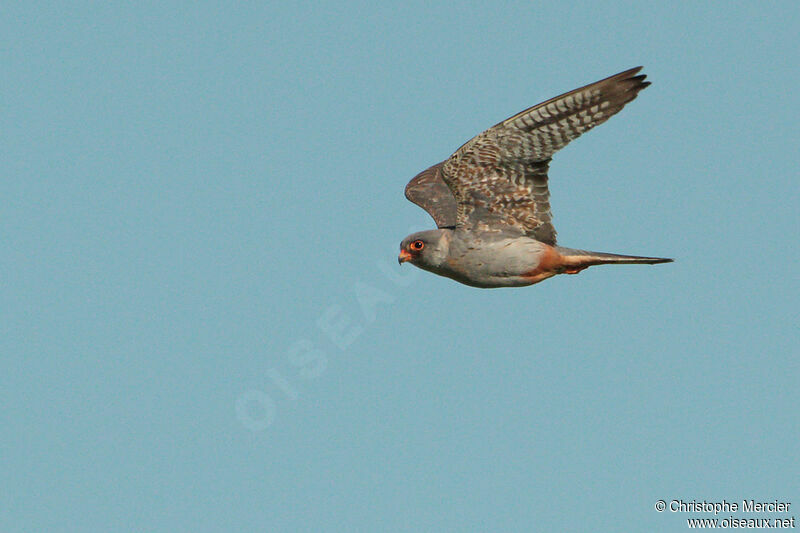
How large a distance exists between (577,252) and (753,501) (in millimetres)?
4715

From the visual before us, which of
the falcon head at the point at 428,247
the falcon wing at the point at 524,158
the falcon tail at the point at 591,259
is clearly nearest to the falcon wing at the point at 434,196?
the falcon head at the point at 428,247

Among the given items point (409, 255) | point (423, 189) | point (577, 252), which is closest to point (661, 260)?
point (577, 252)

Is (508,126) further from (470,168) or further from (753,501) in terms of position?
(753,501)

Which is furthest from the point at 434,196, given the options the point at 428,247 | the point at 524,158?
the point at 524,158

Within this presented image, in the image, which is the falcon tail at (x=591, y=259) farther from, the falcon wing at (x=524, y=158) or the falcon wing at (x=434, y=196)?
the falcon wing at (x=434, y=196)

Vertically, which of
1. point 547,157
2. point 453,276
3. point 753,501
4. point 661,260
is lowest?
point 753,501

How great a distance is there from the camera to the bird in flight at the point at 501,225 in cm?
1229

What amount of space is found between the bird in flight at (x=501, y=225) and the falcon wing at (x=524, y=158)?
1cm

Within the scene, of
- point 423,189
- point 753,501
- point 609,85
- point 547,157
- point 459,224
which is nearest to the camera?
point 609,85

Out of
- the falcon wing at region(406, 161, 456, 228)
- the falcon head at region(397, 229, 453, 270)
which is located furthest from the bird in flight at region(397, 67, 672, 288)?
the falcon wing at region(406, 161, 456, 228)

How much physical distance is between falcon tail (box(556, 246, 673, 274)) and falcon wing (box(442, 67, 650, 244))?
31 centimetres

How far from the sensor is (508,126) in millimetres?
11984

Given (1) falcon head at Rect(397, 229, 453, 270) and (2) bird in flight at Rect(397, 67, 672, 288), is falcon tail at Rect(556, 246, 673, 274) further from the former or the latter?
(1) falcon head at Rect(397, 229, 453, 270)

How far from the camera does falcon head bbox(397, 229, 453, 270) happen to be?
13.1 metres
